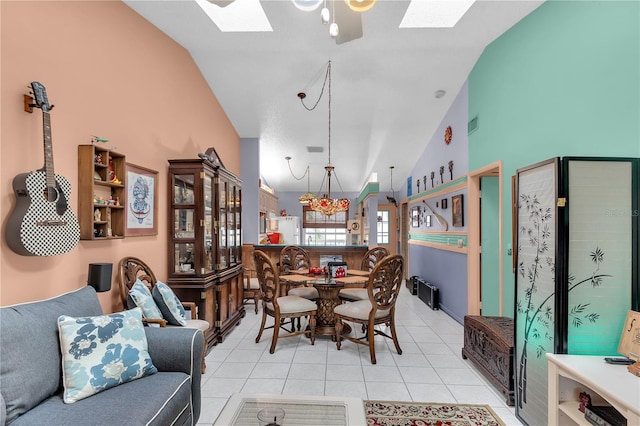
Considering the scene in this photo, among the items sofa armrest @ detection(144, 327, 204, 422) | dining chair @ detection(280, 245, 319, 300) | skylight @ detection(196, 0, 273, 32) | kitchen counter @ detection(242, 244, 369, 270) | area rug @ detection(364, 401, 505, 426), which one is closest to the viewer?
sofa armrest @ detection(144, 327, 204, 422)

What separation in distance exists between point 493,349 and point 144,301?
2.91m

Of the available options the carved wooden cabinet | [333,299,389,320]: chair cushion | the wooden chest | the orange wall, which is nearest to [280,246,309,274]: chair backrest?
the carved wooden cabinet

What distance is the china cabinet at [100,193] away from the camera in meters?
2.17

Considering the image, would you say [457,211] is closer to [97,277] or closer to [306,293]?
[306,293]

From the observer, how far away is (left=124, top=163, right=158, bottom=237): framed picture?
2676 mm

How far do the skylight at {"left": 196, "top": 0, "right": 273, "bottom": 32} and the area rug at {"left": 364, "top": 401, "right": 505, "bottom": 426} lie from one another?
12.2ft

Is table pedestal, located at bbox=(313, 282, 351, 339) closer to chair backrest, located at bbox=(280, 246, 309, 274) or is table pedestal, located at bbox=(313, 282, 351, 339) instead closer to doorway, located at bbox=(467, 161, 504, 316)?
chair backrest, located at bbox=(280, 246, 309, 274)

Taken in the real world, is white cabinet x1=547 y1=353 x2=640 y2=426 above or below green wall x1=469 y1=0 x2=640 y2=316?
below

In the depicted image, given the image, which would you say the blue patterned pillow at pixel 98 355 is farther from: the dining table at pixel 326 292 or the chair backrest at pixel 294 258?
the chair backrest at pixel 294 258

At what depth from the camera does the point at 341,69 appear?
397cm

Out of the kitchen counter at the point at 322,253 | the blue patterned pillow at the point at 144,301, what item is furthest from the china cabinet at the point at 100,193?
the kitchen counter at the point at 322,253

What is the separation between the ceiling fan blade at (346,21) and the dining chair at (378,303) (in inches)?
75.0

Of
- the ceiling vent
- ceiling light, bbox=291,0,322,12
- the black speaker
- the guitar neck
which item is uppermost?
the ceiling vent

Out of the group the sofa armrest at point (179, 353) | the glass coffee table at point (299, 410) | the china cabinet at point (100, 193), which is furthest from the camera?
the china cabinet at point (100, 193)
